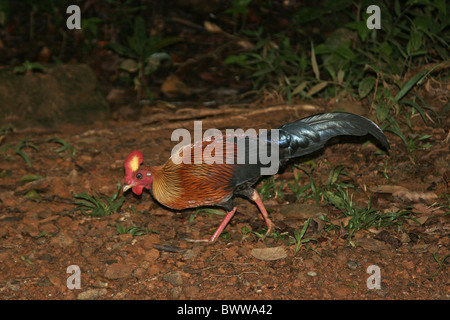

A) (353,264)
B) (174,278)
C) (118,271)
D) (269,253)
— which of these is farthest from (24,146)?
(353,264)

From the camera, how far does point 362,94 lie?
5.68 m

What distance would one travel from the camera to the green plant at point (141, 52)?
23.4 feet

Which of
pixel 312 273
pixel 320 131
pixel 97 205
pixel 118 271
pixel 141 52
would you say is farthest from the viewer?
pixel 141 52

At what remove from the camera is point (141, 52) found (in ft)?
23.6

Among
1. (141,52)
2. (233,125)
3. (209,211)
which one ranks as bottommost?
(209,211)

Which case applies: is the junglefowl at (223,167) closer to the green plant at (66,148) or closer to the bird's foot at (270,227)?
the bird's foot at (270,227)

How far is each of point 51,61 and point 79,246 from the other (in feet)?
16.1

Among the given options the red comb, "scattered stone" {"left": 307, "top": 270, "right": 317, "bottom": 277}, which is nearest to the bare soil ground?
"scattered stone" {"left": 307, "top": 270, "right": 317, "bottom": 277}

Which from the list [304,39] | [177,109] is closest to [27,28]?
[177,109]

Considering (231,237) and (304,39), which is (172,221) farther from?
(304,39)

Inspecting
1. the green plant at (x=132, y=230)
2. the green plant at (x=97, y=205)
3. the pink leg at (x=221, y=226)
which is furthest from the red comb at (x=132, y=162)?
the pink leg at (x=221, y=226)

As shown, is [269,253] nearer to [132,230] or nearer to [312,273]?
[312,273]

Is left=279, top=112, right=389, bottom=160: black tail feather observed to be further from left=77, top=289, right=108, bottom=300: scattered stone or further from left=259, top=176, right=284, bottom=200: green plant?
left=77, top=289, right=108, bottom=300: scattered stone

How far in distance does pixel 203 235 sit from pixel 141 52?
11.7 ft
